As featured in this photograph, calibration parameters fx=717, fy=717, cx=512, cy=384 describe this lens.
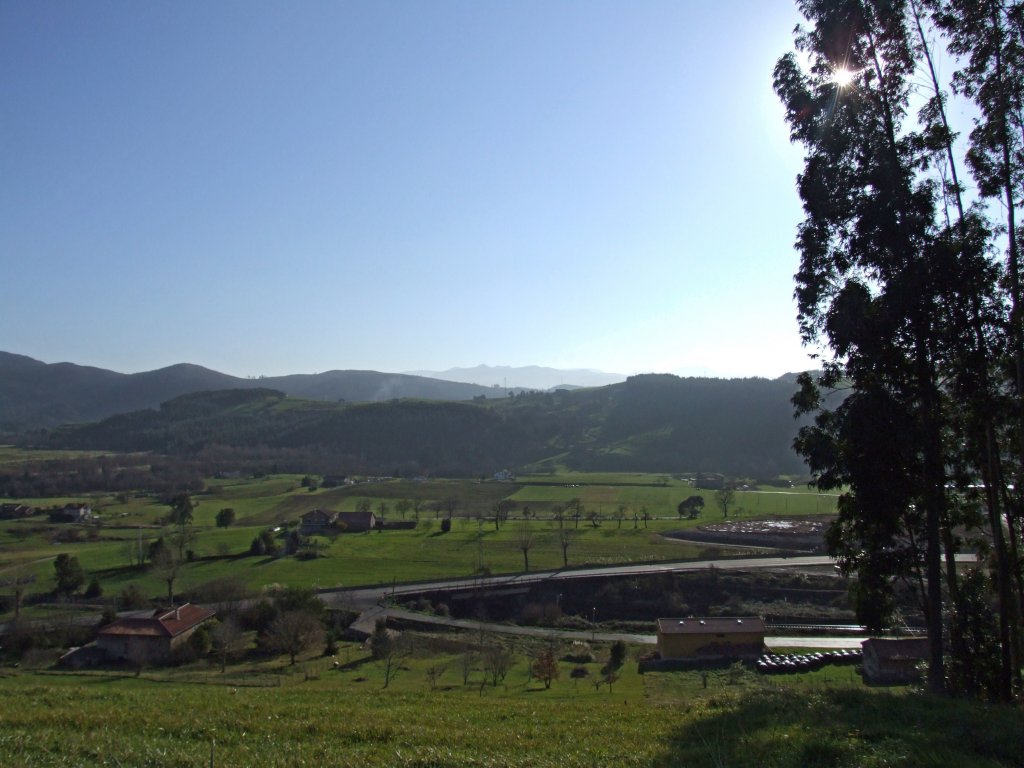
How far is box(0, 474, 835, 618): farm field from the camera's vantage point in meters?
51.0

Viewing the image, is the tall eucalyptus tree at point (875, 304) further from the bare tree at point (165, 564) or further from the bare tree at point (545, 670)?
the bare tree at point (165, 564)

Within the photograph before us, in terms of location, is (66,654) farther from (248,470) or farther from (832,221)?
(248,470)

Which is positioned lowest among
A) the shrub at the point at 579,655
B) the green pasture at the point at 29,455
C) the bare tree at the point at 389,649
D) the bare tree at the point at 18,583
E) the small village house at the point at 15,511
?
the shrub at the point at 579,655

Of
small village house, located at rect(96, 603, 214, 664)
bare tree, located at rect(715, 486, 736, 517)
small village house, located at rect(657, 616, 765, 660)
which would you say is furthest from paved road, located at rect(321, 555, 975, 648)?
bare tree, located at rect(715, 486, 736, 517)

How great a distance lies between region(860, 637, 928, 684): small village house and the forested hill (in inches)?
4034

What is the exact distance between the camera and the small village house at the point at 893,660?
2622 cm

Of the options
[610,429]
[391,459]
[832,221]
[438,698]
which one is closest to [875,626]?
[832,221]

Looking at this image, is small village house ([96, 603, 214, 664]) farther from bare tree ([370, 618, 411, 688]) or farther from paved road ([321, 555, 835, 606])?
paved road ([321, 555, 835, 606])

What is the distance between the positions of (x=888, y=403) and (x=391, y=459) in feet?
461

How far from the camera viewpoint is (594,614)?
45.3 meters

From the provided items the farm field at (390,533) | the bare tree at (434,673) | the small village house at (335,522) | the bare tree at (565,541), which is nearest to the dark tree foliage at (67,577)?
the farm field at (390,533)

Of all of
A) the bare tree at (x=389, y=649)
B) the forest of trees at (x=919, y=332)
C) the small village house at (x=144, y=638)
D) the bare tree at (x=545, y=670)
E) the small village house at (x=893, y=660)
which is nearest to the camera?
the forest of trees at (x=919, y=332)

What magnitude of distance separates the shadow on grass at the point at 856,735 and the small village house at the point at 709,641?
2254 centimetres

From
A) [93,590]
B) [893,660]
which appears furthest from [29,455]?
[893,660]
